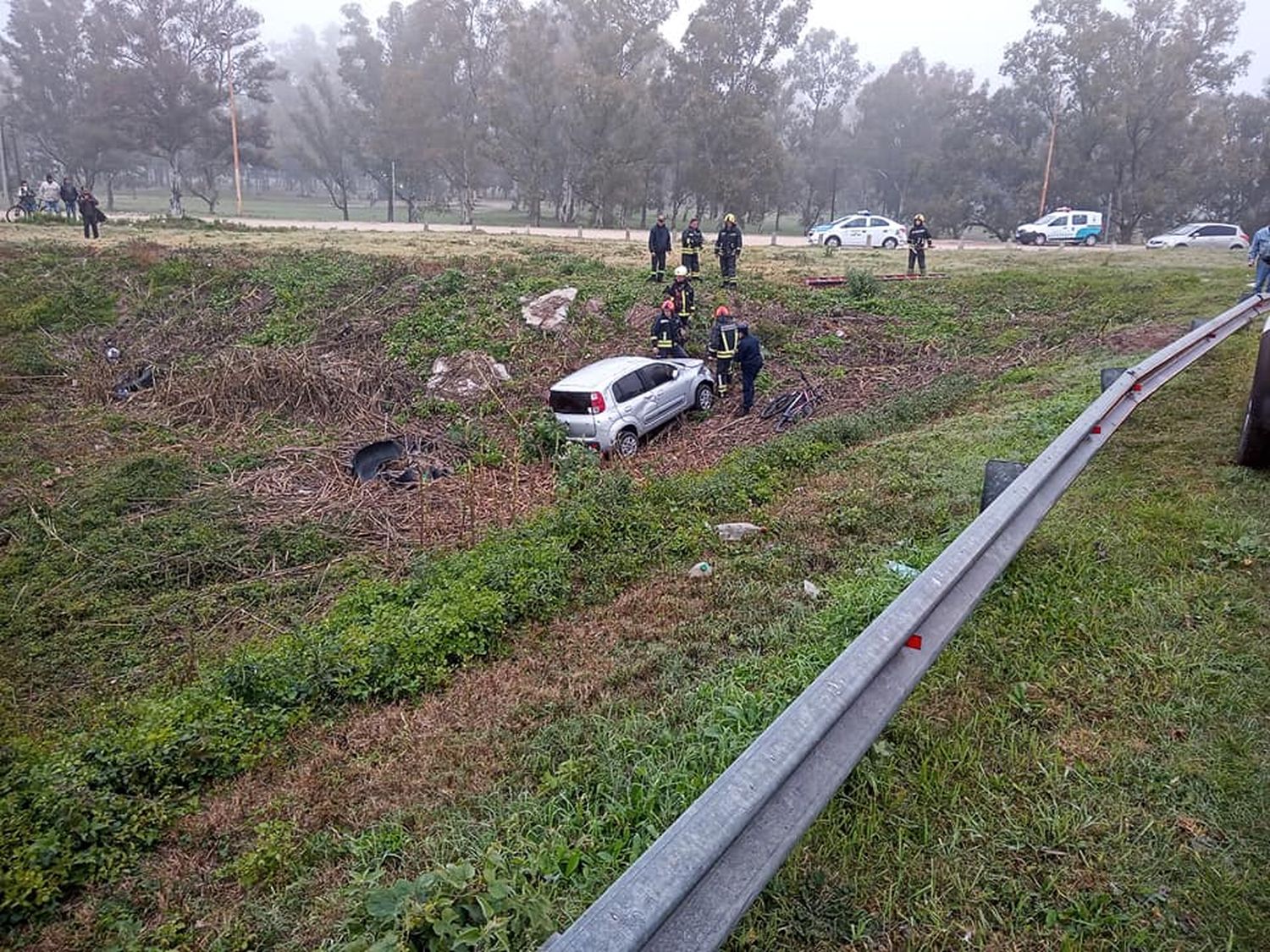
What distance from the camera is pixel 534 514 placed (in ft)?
32.0

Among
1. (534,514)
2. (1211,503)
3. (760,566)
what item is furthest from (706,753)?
(534,514)

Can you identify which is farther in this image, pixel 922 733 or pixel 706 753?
pixel 706 753

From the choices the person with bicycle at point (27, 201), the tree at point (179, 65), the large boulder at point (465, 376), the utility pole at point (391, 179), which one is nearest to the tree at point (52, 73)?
the tree at point (179, 65)

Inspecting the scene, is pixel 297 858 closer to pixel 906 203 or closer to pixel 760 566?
pixel 760 566

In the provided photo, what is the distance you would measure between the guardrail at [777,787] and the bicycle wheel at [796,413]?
9.99m

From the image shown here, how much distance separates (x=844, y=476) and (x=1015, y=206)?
5021 centimetres

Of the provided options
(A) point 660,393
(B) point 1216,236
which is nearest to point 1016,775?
(A) point 660,393

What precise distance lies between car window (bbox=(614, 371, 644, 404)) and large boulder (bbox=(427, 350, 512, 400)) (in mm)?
3594

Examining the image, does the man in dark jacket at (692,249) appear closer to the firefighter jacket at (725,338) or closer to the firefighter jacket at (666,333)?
the firefighter jacket at (666,333)

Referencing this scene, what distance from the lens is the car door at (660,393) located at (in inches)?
524

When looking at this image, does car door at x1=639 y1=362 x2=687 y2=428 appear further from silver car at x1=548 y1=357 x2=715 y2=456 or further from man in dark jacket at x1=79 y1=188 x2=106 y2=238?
man in dark jacket at x1=79 y1=188 x2=106 y2=238

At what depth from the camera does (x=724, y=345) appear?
1486 cm

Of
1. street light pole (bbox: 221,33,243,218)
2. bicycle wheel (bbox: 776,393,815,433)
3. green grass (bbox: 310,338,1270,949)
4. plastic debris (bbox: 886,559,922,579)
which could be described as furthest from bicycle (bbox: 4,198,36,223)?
green grass (bbox: 310,338,1270,949)

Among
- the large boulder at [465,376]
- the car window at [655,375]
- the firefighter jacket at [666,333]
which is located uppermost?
the firefighter jacket at [666,333]
